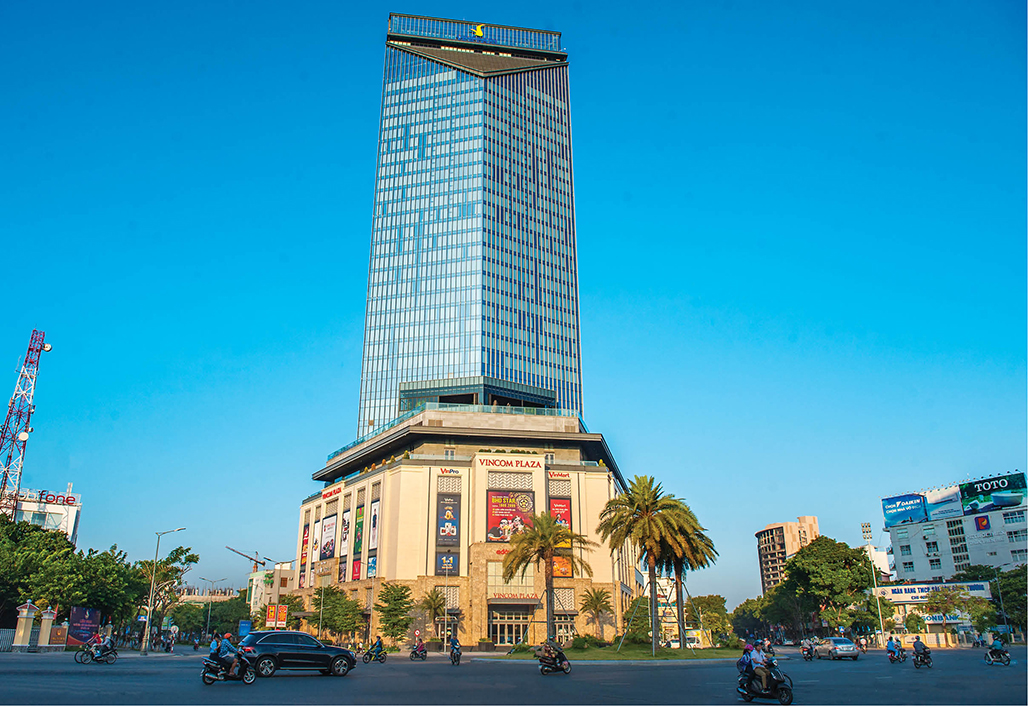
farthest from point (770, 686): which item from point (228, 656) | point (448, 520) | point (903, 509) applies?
point (903, 509)

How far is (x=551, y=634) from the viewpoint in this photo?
58.6 meters

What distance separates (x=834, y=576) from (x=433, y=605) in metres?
54.3

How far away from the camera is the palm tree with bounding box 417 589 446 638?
77125 mm

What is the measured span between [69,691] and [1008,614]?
109 m

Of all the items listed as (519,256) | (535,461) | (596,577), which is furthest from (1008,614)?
(519,256)

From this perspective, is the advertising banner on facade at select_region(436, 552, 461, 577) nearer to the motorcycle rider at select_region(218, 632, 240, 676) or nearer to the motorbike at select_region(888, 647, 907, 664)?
the motorbike at select_region(888, 647, 907, 664)

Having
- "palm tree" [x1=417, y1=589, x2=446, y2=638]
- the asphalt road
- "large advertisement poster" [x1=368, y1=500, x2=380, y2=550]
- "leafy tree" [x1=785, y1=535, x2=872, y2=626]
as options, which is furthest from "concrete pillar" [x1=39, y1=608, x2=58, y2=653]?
"leafy tree" [x1=785, y1=535, x2=872, y2=626]

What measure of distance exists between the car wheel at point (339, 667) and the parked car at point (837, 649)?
35470 mm

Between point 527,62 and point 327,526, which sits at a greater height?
point 527,62

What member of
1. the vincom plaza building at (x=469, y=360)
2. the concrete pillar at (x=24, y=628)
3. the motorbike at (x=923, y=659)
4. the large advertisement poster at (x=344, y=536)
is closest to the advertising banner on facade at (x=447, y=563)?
the vincom plaza building at (x=469, y=360)

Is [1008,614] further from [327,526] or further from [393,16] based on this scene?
[393,16]

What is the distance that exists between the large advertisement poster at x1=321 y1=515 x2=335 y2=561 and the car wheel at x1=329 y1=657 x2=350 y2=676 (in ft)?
225

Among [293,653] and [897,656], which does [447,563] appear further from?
[293,653]

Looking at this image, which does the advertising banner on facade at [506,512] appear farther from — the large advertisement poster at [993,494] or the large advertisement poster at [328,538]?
the large advertisement poster at [993,494]
